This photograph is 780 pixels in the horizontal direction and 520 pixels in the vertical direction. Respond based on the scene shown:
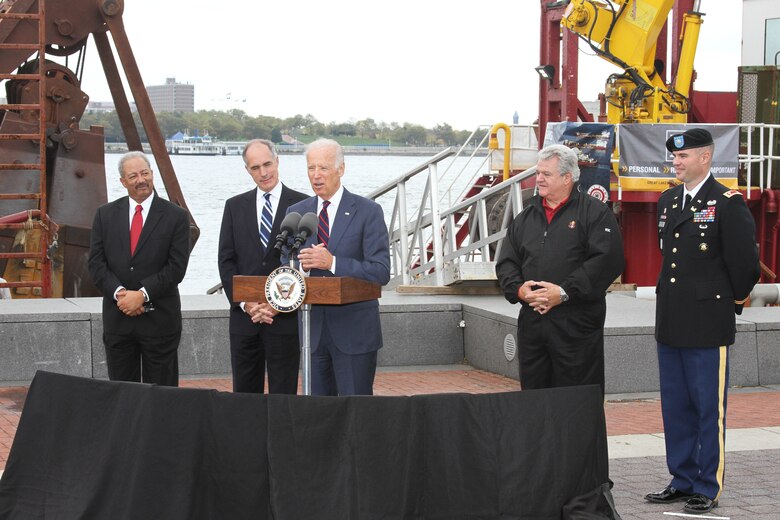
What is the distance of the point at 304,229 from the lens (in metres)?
5.56

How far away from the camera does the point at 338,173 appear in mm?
6176

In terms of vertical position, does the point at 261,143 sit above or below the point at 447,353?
above

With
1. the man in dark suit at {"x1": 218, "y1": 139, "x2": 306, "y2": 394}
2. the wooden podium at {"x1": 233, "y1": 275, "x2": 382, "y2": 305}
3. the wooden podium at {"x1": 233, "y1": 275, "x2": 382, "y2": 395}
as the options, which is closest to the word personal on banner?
the man in dark suit at {"x1": 218, "y1": 139, "x2": 306, "y2": 394}

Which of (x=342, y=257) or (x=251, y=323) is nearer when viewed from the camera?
(x=342, y=257)

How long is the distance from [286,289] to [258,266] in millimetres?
1363

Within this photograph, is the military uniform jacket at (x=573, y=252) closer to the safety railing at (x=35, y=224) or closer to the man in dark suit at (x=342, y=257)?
the man in dark suit at (x=342, y=257)

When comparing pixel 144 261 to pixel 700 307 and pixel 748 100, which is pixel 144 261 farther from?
pixel 748 100

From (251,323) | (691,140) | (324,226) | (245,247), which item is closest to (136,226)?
(245,247)

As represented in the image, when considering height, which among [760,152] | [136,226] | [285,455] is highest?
[760,152]

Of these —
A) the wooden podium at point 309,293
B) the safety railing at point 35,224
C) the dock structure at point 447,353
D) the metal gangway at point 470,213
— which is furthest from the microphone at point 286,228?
the safety railing at point 35,224

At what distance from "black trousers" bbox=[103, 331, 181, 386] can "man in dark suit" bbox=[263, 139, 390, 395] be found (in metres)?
1.25

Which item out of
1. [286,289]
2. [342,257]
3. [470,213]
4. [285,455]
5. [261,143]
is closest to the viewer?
[285,455]

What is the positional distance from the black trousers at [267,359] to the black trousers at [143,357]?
494 mm

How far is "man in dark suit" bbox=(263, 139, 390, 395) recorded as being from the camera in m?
6.12
